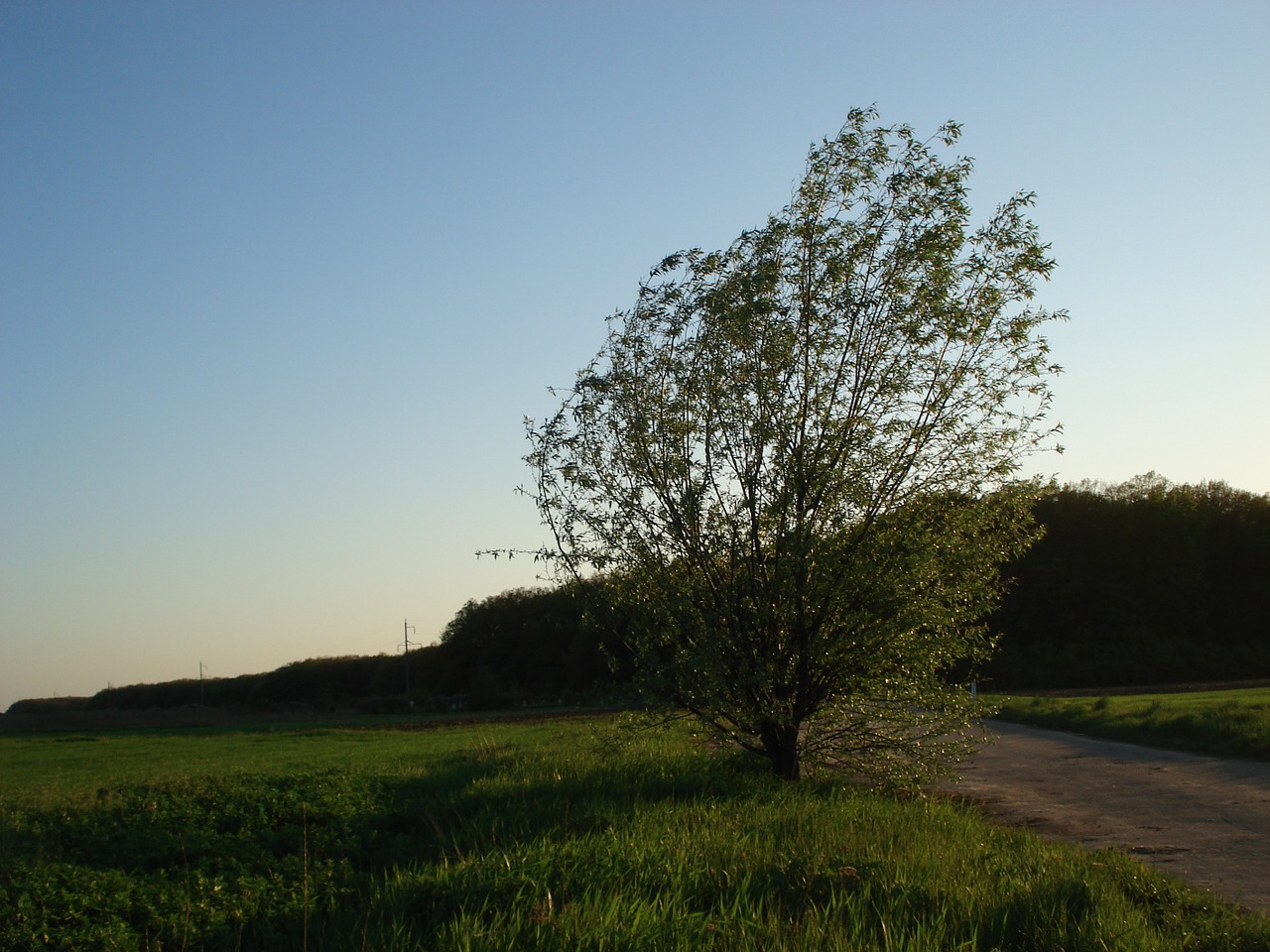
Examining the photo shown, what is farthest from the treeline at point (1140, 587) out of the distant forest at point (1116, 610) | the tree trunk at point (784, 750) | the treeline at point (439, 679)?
the tree trunk at point (784, 750)

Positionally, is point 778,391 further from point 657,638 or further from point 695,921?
point 695,921

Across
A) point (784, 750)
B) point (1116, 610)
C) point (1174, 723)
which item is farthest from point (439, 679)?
point (784, 750)

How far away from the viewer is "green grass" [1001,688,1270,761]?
1848 cm

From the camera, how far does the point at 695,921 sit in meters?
6.38

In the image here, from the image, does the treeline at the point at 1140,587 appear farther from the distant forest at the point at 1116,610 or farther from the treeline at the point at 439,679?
the treeline at the point at 439,679

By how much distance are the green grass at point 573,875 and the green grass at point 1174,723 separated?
5905mm

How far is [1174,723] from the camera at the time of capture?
21781 mm

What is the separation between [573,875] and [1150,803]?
9398mm

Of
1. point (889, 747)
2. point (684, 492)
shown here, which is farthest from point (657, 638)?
point (889, 747)

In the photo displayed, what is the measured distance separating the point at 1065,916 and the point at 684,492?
738cm

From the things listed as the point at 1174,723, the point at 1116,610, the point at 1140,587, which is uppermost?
the point at 1140,587

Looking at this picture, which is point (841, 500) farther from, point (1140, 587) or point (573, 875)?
point (1140, 587)

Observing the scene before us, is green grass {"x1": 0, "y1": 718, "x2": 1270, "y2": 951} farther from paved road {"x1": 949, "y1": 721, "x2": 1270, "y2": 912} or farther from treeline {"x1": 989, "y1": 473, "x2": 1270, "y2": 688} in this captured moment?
treeline {"x1": 989, "y1": 473, "x2": 1270, "y2": 688}

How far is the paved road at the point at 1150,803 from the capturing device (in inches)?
368
